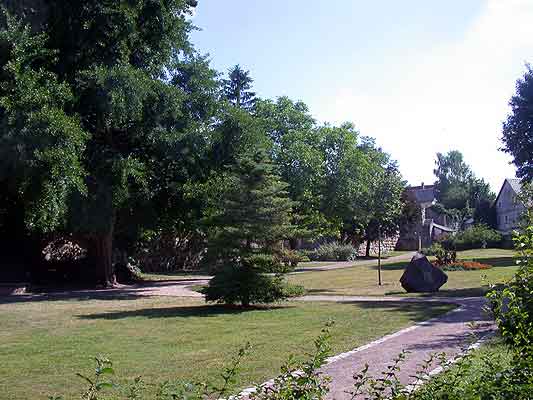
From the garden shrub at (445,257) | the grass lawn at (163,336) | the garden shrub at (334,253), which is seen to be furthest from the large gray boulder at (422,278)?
the garden shrub at (334,253)

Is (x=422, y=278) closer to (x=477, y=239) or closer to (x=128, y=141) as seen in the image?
(x=128, y=141)

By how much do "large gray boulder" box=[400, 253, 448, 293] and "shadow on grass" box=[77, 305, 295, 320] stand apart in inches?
225

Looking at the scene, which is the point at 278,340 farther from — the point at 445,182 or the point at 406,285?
the point at 445,182

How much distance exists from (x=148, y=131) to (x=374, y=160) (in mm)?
31406

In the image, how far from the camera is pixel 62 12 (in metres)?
22.7

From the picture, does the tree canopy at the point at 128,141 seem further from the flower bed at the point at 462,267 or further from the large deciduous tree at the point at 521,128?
the large deciduous tree at the point at 521,128

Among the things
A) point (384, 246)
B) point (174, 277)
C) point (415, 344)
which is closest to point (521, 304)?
point (415, 344)

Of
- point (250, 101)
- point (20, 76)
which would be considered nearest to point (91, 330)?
point (20, 76)

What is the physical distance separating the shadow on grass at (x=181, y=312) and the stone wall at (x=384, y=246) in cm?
4351

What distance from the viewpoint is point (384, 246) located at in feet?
216

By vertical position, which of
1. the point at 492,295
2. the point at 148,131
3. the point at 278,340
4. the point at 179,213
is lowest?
the point at 278,340

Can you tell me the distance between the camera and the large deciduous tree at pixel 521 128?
37.6m

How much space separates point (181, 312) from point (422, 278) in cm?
871

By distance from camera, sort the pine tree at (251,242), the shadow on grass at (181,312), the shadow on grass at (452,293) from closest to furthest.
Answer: the shadow on grass at (181,312)
the pine tree at (251,242)
the shadow on grass at (452,293)
